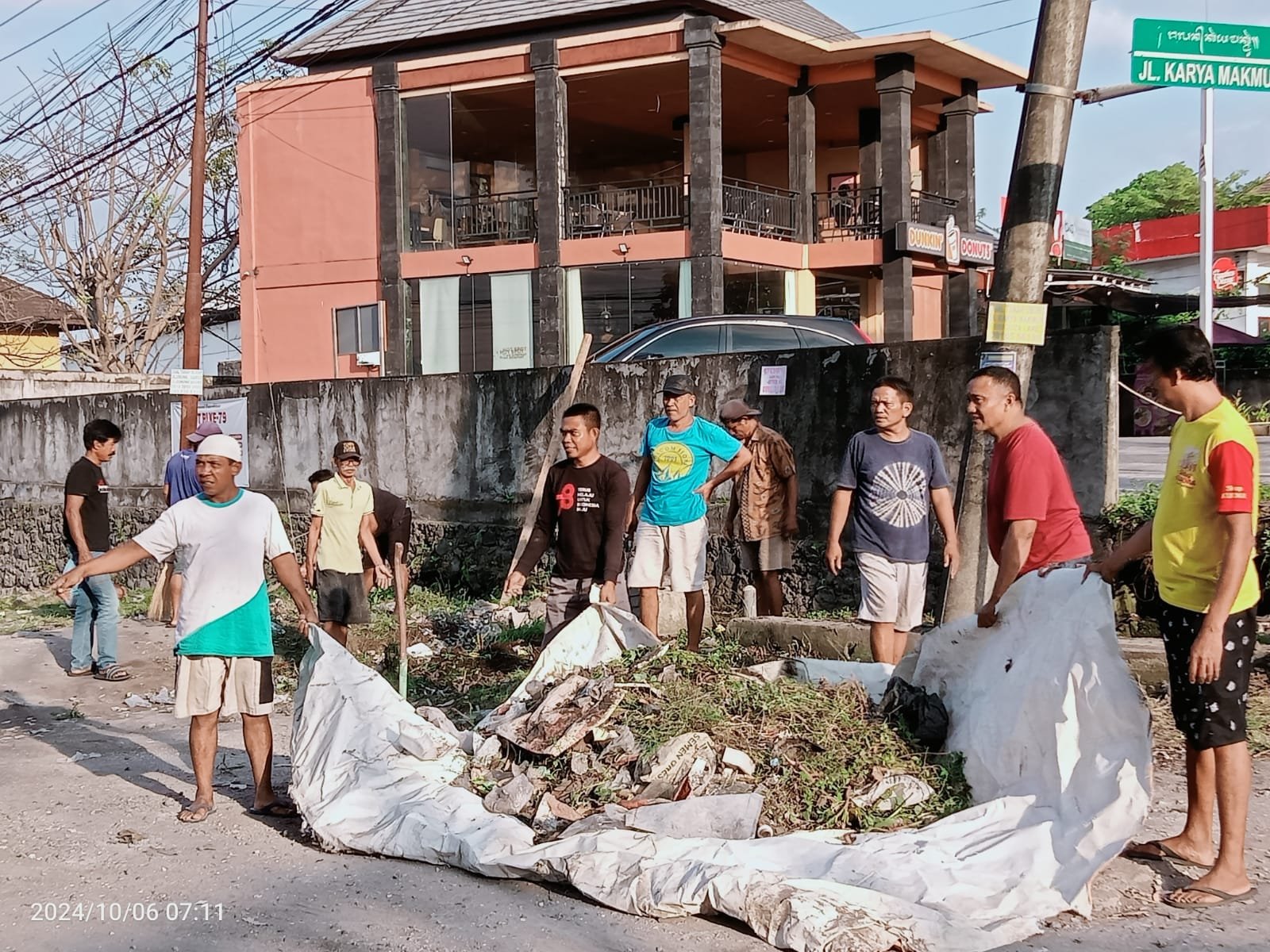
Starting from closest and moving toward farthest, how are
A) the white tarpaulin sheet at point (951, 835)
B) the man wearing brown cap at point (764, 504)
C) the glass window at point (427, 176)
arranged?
the white tarpaulin sheet at point (951, 835) < the man wearing brown cap at point (764, 504) < the glass window at point (427, 176)

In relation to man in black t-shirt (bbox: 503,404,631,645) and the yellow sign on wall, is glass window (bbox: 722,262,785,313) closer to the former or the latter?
man in black t-shirt (bbox: 503,404,631,645)

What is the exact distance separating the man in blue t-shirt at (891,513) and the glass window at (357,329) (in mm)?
17421

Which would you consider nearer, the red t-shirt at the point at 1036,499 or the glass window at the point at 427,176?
the red t-shirt at the point at 1036,499

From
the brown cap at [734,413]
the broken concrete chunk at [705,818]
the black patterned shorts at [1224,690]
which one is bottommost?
the broken concrete chunk at [705,818]

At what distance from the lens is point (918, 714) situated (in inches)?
212

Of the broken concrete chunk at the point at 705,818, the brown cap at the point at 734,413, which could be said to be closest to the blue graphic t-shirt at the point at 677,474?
the brown cap at the point at 734,413

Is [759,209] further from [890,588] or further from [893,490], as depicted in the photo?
[890,588]

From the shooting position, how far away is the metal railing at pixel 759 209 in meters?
21.6

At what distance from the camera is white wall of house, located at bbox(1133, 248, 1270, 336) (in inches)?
1447

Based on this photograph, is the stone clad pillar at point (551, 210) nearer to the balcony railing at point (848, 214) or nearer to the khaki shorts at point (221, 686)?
the balcony railing at point (848, 214)

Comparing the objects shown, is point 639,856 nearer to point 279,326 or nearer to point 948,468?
point 948,468

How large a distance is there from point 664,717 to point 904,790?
109cm

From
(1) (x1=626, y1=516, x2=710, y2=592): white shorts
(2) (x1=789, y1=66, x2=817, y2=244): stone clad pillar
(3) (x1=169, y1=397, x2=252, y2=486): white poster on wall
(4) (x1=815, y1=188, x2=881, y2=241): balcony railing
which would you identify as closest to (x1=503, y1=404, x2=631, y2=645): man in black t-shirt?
(1) (x1=626, y1=516, x2=710, y2=592): white shorts

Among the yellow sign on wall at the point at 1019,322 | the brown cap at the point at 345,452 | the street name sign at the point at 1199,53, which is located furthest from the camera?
the brown cap at the point at 345,452
